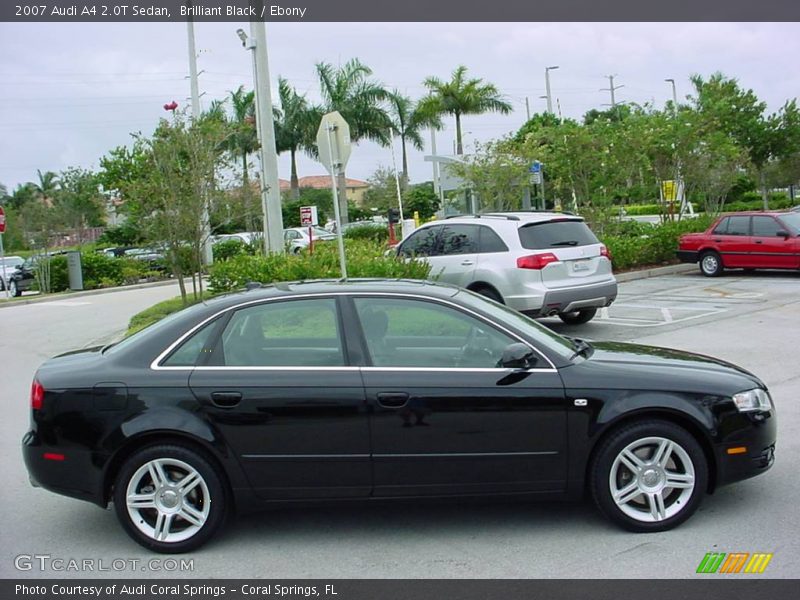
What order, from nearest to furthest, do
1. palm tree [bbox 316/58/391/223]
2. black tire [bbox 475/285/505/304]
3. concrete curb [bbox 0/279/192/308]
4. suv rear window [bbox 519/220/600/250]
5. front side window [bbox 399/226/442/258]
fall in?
suv rear window [bbox 519/220/600/250], black tire [bbox 475/285/505/304], front side window [bbox 399/226/442/258], concrete curb [bbox 0/279/192/308], palm tree [bbox 316/58/391/223]

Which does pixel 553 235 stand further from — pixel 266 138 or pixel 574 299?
pixel 266 138

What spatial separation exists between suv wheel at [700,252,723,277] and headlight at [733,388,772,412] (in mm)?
14800

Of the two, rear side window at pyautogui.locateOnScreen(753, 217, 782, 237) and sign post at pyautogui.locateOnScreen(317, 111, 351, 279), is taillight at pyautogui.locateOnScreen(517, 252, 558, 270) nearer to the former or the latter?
sign post at pyautogui.locateOnScreen(317, 111, 351, 279)

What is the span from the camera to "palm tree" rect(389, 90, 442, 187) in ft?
159

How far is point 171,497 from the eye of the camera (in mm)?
4949

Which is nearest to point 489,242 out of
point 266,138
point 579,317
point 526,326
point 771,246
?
point 579,317

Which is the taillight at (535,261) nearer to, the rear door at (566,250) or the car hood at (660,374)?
the rear door at (566,250)

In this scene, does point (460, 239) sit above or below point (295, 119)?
below

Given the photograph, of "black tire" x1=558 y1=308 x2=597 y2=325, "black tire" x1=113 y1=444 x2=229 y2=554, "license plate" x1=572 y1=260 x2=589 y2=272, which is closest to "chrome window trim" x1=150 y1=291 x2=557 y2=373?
"black tire" x1=113 y1=444 x2=229 y2=554

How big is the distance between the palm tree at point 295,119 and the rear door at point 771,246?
3102 centimetres

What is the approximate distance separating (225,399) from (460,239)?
26.9 feet

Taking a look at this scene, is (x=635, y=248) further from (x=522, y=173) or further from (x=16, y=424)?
(x=16, y=424)

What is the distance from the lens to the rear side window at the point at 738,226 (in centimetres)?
1878

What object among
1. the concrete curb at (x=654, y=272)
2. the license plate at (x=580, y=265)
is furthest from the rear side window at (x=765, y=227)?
the license plate at (x=580, y=265)
